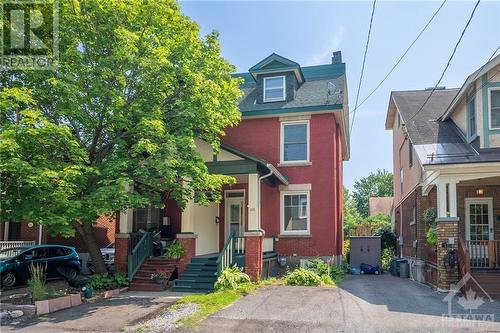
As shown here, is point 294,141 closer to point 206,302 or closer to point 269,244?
point 269,244

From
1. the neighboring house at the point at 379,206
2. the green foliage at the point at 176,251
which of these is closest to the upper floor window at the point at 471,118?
the green foliage at the point at 176,251

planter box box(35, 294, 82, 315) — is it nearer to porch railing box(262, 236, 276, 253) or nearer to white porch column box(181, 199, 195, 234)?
white porch column box(181, 199, 195, 234)

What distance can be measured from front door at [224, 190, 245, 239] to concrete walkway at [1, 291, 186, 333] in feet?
17.9

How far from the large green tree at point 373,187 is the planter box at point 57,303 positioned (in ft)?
230

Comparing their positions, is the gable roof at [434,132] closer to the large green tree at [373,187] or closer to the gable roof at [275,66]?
the gable roof at [275,66]

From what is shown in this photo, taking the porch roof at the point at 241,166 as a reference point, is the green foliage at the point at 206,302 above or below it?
below

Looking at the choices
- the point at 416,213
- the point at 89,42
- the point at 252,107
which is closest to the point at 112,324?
the point at 89,42

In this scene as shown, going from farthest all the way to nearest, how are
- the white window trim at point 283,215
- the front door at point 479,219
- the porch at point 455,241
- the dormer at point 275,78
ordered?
the dormer at point 275,78 → the white window trim at point 283,215 → the front door at point 479,219 → the porch at point 455,241

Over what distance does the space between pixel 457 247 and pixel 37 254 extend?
14.6 meters

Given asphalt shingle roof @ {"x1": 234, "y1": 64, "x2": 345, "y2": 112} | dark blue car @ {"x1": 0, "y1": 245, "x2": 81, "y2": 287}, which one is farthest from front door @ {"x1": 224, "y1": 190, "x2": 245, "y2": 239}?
dark blue car @ {"x1": 0, "y1": 245, "x2": 81, "y2": 287}

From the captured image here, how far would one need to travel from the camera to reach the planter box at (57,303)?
10.6 m

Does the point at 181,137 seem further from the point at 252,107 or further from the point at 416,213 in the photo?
the point at 416,213

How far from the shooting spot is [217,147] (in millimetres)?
14320

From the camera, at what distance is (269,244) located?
54.0 feet
